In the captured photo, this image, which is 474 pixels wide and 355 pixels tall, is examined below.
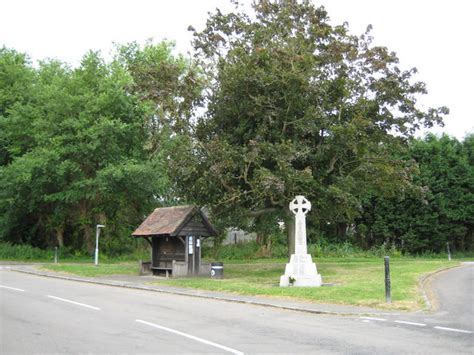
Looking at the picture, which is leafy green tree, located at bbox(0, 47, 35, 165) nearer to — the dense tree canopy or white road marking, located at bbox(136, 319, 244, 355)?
the dense tree canopy

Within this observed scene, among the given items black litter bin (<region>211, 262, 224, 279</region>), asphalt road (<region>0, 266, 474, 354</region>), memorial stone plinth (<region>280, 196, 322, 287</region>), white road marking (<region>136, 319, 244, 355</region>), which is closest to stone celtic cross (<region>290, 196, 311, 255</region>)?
memorial stone plinth (<region>280, 196, 322, 287</region>)

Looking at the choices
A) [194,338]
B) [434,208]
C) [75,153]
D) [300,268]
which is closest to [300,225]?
[300,268]

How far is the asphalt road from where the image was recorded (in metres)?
9.15

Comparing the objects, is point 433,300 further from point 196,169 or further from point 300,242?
point 196,169

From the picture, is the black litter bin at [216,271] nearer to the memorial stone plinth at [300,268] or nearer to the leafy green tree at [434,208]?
the memorial stone plinth at [300,268]

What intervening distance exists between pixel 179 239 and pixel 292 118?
320 inches

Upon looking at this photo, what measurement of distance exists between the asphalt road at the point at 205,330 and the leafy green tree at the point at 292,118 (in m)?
9.35

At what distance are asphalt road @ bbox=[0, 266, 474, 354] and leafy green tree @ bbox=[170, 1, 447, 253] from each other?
9352mm

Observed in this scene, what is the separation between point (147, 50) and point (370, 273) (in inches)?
1360

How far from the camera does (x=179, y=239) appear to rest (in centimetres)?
2648

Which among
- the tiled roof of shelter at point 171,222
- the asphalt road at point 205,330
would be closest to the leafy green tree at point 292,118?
the tiled roof of shelter at point 171,222

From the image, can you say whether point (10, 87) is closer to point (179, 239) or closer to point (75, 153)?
point (75, 153)

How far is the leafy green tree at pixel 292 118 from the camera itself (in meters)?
24.7

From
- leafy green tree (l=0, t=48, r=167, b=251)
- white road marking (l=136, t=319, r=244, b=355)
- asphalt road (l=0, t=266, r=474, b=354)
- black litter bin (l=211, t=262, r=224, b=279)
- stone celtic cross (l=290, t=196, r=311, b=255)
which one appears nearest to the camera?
white road marking (l=136, t=319, r=244, b=355)
